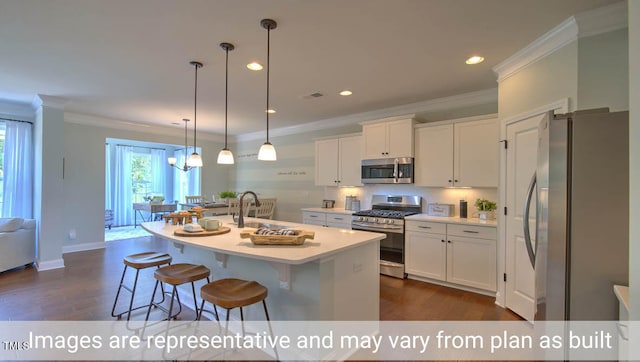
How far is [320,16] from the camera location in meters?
2.12

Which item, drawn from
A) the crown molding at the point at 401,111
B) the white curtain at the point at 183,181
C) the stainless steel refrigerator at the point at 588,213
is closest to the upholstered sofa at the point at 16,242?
the white curtain at the point at 183,181

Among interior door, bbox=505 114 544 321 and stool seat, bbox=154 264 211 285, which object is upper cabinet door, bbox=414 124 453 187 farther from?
stool seat, bbox=154 264 211 285

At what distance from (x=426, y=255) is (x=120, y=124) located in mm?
6057

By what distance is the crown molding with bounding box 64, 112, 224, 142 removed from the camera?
207 inches

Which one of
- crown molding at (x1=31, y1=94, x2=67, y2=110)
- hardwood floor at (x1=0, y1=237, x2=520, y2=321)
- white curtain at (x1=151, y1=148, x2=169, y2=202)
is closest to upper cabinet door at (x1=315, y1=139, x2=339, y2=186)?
hardwood floor at (x1=0, y1=237, x2=520, y2=321)

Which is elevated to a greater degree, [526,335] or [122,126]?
[122,126]

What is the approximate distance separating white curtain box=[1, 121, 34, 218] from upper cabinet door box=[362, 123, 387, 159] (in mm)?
5472

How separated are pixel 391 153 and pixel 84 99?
458 cm

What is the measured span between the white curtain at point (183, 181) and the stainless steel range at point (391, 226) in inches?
177

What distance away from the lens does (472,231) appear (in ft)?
11.3

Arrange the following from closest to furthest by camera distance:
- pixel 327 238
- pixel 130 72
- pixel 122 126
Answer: pixel 327 238
pixel 130 72
pixel 122 126

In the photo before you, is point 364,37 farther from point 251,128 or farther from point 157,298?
point 251,128

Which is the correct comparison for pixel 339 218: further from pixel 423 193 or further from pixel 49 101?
pixel 49 101

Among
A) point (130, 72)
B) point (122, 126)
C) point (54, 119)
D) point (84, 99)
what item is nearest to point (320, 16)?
point (130, 72)
